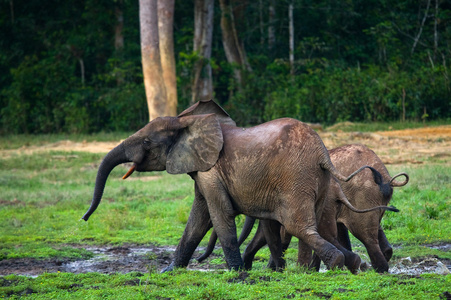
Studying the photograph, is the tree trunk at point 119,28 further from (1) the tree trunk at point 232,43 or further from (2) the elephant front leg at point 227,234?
(2) the elephant front leg at point 227,234

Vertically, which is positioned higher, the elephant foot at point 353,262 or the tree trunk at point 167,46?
the tree trunk at point 167,46

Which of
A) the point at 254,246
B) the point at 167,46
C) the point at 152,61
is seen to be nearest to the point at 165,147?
the point at 254,246

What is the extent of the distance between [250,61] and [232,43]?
49.4 inches

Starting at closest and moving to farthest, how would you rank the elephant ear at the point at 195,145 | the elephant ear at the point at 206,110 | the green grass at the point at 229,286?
the green grass at the point at 229,286
the elephant ear at the point at 195,145
the elephant ear at the point at 206,110

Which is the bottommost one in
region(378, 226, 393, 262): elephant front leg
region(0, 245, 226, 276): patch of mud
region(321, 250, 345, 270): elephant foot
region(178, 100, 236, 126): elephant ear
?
region(0, 245, 226, 276): patch of mud

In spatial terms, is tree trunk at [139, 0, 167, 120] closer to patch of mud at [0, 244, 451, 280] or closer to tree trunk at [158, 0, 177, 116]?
tree trunk at [158, 0, 177, 116]

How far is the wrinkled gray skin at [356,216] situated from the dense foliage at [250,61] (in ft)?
42.9

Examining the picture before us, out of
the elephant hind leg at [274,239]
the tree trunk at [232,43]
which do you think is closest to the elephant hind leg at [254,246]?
the elephant hind leg at [274,239]

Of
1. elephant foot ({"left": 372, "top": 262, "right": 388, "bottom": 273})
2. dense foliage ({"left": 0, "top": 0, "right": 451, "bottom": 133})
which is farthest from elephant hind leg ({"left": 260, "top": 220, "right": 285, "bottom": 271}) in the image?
dense foliage ({"left": 0, "top": 0, "right": 451, "bottom": 133})

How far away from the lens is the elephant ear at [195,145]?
6910 mm

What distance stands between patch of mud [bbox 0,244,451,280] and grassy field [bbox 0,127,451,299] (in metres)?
0.19

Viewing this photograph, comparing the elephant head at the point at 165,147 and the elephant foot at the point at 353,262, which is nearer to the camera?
the elephant foot at the point at 353,262

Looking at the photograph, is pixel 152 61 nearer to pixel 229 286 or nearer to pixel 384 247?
pixel 384 247

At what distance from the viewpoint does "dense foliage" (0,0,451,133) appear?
70.5 ft
